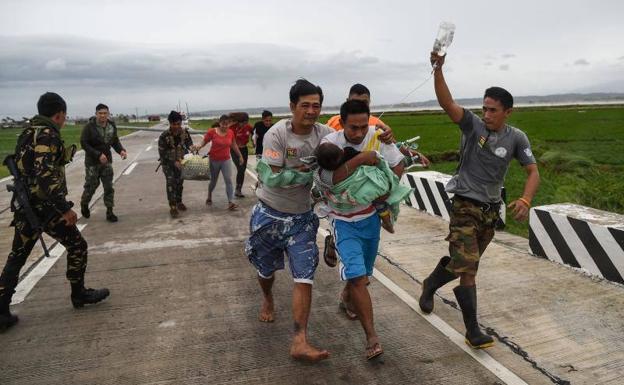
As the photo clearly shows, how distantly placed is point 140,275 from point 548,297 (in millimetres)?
4334

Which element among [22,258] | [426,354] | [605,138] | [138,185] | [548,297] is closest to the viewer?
[426,354]

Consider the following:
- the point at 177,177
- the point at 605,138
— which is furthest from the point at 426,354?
the point at 605,138

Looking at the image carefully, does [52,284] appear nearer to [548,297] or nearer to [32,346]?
[32,346]

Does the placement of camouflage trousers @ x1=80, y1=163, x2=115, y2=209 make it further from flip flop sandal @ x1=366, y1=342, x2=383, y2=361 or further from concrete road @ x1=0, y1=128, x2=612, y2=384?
flip flop sandal @ x1=366, y1=342, x2=383, y2=361

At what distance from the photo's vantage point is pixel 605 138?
25.8m

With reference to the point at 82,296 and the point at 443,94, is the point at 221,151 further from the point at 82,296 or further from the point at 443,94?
the point at 443,94

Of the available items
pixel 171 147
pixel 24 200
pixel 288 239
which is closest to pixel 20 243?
pixel 24 200

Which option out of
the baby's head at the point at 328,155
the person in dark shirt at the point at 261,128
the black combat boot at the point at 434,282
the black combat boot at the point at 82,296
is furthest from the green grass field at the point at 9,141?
the black combat boot at the point at 434,282

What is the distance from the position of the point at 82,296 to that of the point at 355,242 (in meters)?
2.77

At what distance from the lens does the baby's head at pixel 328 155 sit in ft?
10.6

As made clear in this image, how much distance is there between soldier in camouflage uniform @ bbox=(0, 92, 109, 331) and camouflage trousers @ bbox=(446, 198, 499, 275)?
131 inches

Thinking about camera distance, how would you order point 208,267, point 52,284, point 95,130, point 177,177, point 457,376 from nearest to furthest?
point 457,376
point 52,284
point 208,267
point 95,130
point 177,177

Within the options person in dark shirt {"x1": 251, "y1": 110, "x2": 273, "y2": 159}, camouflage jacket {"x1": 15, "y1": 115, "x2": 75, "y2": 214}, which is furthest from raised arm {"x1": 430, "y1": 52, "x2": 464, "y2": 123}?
person in dark shirt {"x1": 251, "y1": 110, "x2": 273, "y2": 159}

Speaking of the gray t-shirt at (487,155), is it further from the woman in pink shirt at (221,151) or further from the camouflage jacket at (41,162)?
the woman in pink shirt at (221,151)
